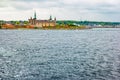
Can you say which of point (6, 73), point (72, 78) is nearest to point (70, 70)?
point (72, 78)

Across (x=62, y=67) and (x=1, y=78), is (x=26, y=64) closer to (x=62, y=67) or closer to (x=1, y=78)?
(x=62, y=67)

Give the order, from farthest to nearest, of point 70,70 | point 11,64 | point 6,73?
point 11,64 < point 70,70 < point 6,73

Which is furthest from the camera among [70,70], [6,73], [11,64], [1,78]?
[11,64]

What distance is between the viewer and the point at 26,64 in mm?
53031

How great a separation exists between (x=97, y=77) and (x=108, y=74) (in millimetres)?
2587

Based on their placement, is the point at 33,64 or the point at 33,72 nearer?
the point at 33,72

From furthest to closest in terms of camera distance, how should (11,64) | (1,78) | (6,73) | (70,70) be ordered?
(11,64) → (70,70) → (6,73) → (1,78)

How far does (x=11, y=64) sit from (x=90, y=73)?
46.1 feet

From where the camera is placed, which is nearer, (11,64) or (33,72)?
(33,72)

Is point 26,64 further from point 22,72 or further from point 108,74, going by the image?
point 108,74

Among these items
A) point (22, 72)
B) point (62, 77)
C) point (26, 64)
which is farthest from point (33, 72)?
point (26, 64)

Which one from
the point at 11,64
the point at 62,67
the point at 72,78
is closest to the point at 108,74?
the point at 72,78

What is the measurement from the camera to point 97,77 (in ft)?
136

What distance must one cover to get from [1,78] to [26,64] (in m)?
13.5
